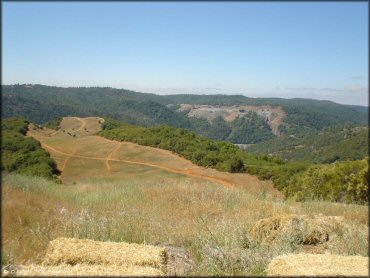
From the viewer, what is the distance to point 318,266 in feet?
10.5

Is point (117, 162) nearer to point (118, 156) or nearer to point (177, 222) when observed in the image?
point (118, 156)

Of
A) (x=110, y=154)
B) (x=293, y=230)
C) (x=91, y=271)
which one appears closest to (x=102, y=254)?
(x=91, y=271)

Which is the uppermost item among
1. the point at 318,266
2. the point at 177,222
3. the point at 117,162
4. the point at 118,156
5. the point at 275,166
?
the point at 318,266

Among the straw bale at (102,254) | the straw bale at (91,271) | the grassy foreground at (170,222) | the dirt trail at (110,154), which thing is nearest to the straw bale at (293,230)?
the grassy foreground at (170,222)

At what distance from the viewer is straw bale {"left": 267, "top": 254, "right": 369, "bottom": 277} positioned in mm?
3061

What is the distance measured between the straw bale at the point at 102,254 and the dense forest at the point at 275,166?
733 cm

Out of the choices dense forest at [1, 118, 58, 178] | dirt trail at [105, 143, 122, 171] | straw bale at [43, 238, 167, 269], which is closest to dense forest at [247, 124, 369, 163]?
dirt trail at [105, 143, 122, 171]

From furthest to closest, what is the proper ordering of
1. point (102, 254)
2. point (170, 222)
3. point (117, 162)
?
point (117, 162)
point (170, 222)
point (102, 254)

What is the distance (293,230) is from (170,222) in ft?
8.74

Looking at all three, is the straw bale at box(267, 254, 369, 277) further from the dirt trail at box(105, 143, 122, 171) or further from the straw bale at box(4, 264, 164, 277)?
the dirt trail at box(105, 143, 122, 171)

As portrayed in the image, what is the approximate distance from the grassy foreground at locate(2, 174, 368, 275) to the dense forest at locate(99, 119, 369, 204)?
2519 mm

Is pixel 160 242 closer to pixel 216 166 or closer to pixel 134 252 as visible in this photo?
pixel 134 252

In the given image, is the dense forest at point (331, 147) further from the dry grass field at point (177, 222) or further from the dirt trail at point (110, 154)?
the dry grass field at point (177, 222)

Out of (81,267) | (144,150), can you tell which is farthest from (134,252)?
A: (144,150)
